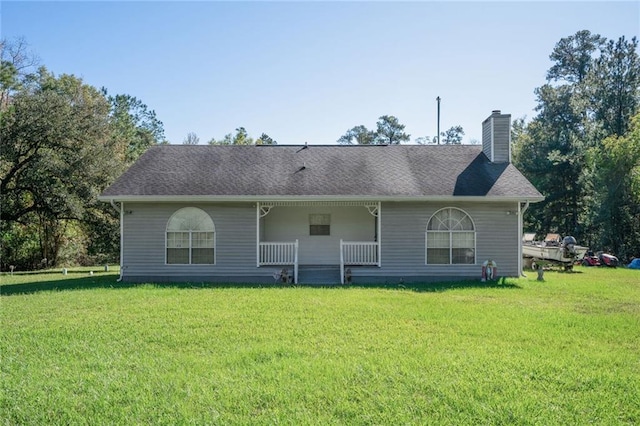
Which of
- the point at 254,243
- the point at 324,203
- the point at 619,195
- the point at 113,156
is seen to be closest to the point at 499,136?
the point at 324,203

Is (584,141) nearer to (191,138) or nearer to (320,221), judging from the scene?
(320,221)

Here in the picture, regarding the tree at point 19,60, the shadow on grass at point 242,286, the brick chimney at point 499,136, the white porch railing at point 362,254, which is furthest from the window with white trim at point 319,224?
the tree at point 19,60

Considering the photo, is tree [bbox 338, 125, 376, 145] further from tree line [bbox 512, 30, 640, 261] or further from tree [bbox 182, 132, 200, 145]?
tree line [bbox 512, 30, 640, 261]

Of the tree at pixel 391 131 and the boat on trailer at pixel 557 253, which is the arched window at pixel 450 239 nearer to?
the boat on trailer at pixel 557 253

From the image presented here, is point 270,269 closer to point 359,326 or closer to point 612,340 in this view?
point 359,326

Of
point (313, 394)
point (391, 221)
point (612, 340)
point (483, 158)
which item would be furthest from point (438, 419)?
point (483, 158)

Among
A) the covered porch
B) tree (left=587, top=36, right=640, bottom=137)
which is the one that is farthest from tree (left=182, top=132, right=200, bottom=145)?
the covered porch

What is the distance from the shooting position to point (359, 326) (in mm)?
7625

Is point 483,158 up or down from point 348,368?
up

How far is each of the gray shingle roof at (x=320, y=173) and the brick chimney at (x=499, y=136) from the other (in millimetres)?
383

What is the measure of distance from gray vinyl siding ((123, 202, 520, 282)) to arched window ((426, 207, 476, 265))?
15 cm

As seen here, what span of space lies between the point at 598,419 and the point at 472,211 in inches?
414

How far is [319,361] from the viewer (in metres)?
5.65

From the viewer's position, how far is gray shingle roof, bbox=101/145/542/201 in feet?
46.5
